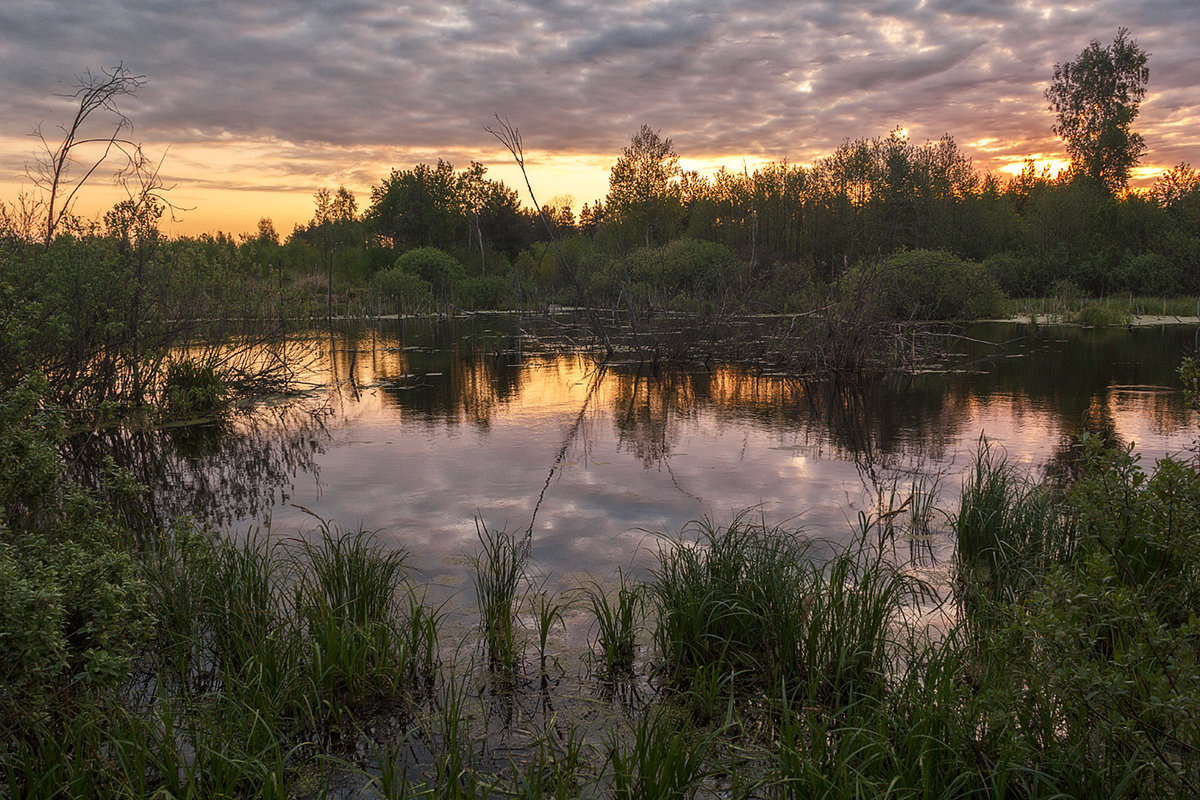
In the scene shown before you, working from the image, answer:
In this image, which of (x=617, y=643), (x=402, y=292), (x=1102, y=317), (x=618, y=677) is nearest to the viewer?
(x=618, y=677)

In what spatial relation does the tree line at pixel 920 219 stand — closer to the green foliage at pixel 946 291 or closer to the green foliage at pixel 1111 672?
the green foliage at pixel 946 291

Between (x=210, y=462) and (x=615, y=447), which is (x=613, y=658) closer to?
(x=615, y=447)

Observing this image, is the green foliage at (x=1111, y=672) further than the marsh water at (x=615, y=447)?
No

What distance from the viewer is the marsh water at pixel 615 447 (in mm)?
7590

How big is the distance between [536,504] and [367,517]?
5.69 ft

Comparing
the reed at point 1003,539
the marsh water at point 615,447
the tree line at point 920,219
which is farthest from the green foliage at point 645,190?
the reed at point 1003,539

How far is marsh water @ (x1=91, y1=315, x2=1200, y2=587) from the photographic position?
7590 millimetres

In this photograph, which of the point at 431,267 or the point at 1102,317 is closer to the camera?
the point at 1102,317

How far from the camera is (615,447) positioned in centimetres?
1106

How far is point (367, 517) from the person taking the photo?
7.80 meters

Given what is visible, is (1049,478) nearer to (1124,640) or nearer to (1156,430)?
(1156,430)

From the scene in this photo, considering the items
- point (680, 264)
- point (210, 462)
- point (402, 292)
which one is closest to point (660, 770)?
point (210, 462)

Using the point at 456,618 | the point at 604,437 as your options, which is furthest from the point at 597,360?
the point at 456,618

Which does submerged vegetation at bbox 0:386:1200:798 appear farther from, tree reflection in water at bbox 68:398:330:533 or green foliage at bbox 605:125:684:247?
green foliage at bbox 605:125:684:247
